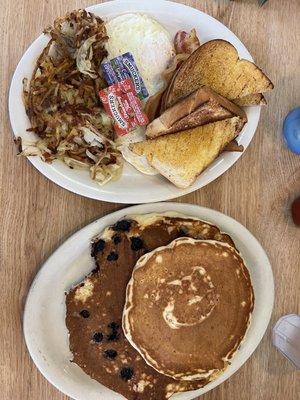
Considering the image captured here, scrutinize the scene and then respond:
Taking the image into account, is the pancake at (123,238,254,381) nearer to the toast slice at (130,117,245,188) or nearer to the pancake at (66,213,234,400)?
the pancake at (66,213,234,400)

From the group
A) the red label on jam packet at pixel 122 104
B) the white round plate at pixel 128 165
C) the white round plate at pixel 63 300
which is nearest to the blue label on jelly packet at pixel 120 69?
the red label on jam packet at pixel 122 104

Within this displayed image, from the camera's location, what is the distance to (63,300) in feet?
5.58

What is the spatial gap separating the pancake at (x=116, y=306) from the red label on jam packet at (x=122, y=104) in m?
0.27

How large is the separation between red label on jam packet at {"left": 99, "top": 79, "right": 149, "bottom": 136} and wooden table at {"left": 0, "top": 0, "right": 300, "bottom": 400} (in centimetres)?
26

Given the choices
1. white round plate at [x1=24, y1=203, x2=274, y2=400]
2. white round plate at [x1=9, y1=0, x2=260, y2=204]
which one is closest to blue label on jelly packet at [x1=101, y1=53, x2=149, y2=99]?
white round plate at [x1=9, y1=0, x2=260, y2=204]

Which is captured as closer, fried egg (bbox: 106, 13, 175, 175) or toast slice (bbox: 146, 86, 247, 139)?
toast slice (bbox: 146, 86, 247, 139)

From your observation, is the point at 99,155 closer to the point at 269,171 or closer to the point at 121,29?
the point at 121,29

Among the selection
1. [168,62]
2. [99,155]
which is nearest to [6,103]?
[99,155]

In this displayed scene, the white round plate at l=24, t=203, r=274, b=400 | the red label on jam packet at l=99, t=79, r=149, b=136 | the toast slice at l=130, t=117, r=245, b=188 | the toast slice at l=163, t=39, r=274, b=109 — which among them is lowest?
the white round plate at l=24, t=203, r=274, b=400

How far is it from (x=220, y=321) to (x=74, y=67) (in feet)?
2.66

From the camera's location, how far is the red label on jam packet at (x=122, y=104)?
162 cm

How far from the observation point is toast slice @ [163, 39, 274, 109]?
1.61m

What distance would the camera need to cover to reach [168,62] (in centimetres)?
168

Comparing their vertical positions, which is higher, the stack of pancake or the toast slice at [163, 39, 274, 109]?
the toast slice at [163, 39, 274, 109]
